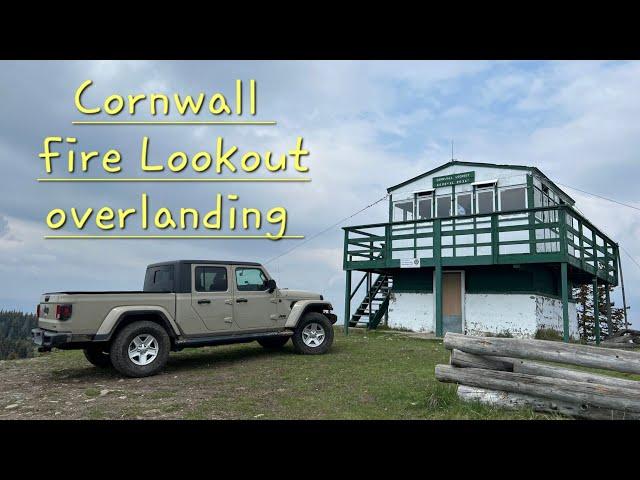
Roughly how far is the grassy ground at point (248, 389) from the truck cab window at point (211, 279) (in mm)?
1803

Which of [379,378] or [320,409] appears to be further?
[379,378]

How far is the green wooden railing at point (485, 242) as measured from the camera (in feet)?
52.8

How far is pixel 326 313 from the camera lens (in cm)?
1242

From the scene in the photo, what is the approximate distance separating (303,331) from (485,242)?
9206 millimetres

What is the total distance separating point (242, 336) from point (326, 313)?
266cm

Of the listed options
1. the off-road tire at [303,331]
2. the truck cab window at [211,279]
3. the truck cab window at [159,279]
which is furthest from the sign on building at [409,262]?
the truck cab window at [159,279]

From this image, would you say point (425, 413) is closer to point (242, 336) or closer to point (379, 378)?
point (379, 378)

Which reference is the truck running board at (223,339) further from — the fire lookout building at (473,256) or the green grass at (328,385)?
the fire lookout building at (473,256)

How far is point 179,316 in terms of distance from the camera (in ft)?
31.8

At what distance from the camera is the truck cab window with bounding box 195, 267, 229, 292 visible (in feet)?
33.5

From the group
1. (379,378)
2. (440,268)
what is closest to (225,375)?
(379,378)

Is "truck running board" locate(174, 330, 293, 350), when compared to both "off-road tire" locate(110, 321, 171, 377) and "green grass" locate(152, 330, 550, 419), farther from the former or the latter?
"green grass" locate(152, 330, 550, 419)

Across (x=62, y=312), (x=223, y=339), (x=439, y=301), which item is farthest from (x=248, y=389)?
(x=439, y=301)

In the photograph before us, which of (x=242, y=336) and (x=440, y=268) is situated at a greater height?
(x=440, y=268)
